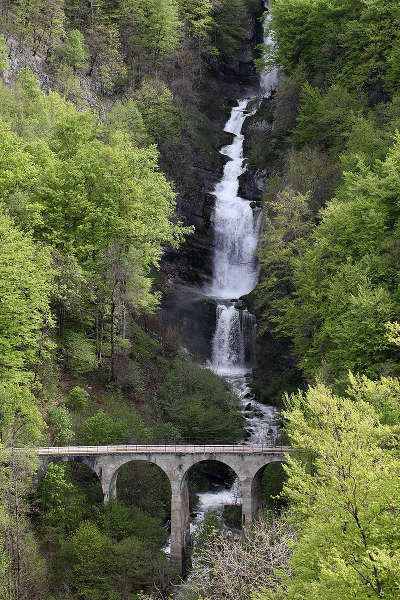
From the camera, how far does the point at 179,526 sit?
3409 cm

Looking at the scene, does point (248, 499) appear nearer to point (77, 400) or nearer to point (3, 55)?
point (77, 400)

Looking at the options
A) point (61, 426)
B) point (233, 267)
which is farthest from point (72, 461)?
point (233, 267)

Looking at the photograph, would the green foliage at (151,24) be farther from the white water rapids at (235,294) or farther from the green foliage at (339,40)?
the green foliage at (339,40)

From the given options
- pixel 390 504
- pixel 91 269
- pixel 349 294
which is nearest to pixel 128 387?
pixel 91 269

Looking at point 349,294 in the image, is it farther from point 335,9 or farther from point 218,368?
point 335,9

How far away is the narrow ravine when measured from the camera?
1676 inches

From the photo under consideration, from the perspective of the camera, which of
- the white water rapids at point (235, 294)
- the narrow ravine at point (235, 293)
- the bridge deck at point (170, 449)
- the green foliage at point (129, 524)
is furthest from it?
the narrow ravine at point (235, 293)

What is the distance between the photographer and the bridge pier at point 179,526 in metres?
33.6

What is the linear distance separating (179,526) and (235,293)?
2546cm

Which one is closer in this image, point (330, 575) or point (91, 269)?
point (330, 575)

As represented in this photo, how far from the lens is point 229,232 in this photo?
58.2m

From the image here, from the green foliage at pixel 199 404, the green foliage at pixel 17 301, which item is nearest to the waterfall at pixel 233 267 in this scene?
the green foliage at pixel 199 404

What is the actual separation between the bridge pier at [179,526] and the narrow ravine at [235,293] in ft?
6.64

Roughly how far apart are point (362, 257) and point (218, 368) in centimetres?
1962
